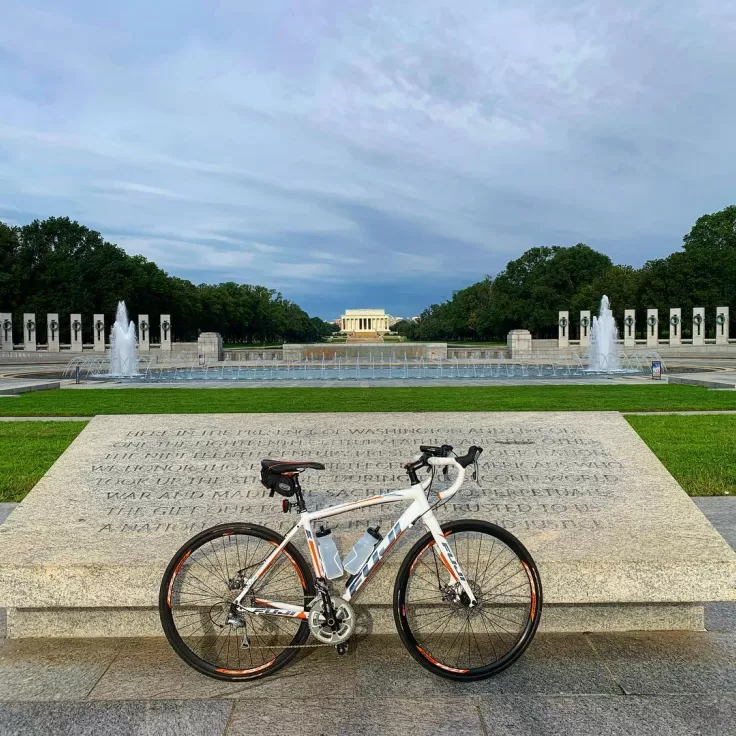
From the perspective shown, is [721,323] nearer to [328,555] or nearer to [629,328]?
[629,328]

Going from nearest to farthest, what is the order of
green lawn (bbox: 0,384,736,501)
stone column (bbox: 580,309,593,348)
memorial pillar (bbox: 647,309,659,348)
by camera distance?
green lawn (bbox: 0,384,736,501) → memorial pillar (bbox: 647,309,659,348) → stone column (bbox: 580,309,593,348)

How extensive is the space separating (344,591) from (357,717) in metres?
0.65

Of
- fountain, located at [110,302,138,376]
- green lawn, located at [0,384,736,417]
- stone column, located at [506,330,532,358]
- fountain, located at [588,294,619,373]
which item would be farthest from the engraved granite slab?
stone column, located at [506,330,532,358]

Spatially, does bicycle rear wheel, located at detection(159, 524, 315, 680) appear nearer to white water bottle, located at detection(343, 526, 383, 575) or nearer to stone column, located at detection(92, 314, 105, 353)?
white water bottle, located at detection(343, 526, 383, 575)

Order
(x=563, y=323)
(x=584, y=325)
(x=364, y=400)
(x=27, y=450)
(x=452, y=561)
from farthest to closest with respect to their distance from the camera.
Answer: (x=563, y=323) < (x=584, y=325) < (x=364, y=400) < (x=27, y=450) < (x=452, y=561)

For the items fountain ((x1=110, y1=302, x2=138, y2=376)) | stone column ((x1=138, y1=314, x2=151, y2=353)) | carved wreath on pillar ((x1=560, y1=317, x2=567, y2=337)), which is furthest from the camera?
carved wreath on pillar ((x1=560, y1=317, x2=567, y2=337))

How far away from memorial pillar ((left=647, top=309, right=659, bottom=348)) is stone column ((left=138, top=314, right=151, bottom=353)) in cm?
4221

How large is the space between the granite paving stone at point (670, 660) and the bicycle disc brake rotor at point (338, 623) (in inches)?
56.1

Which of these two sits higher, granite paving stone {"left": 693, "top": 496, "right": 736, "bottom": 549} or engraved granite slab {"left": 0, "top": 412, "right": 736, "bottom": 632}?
engraved granite slab {"left": 0, "top": 412, "right": 736, "bottom": 632}

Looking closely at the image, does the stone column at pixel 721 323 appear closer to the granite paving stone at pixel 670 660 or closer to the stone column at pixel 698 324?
the stone column at pixel 698 324

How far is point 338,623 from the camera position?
11.9ft

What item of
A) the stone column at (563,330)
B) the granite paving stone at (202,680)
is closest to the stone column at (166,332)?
the stone column at (563,330)

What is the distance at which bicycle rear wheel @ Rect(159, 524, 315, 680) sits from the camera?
3.61 meters

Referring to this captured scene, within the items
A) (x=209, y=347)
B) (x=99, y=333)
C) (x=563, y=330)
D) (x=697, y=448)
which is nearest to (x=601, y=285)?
(x=563, y=330)
